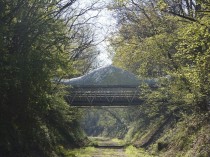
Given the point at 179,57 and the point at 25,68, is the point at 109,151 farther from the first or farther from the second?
the point at 25,68

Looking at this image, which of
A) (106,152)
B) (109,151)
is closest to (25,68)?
(106,152)

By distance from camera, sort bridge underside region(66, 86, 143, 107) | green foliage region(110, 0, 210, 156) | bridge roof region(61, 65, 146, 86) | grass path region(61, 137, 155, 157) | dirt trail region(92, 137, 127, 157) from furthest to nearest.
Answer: bridge roof region(61, 65, 146, 86), bridge underside region(66, 86, 143, 107), dirt trail region(92, 137, 127, 157), grass path region(61, 137, 155, 157), green foliage region(110, 0, 210, 156)

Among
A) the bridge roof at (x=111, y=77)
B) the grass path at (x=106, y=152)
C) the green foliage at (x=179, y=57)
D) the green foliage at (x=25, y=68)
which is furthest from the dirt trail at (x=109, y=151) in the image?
the bridge roof at (x=111, y=77)

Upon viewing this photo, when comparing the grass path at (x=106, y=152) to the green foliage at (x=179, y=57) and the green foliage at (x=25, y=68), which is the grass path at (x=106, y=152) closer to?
the green foliage at (x=179, y=57)

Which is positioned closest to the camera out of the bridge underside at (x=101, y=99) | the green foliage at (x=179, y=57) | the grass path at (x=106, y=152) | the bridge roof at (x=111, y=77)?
the green foliage at (x=179, y=57)

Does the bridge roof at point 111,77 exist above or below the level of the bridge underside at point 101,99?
above

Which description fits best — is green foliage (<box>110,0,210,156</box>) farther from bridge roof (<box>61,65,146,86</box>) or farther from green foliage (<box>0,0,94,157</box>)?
bridge roof (<box>61,65,146,86</box>)

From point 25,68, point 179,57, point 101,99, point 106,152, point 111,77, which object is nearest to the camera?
point 25,68

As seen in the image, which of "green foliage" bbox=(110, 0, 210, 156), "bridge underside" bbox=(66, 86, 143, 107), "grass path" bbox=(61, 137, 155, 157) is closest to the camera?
"green foliage" bbox=(110, 0, 210, 156)

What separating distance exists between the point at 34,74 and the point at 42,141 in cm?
456

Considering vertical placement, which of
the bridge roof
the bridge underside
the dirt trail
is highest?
the bridge roof

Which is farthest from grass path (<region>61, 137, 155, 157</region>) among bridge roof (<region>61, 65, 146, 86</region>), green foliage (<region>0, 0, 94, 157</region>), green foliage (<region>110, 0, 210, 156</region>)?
bridge roof (<region>61, 65, 146, 86</region>)

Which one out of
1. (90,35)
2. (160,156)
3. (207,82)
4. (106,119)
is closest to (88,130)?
(106,119)

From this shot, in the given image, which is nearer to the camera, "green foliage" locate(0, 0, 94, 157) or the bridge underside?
"green foliage" locate(0, 0, 94, 157)
